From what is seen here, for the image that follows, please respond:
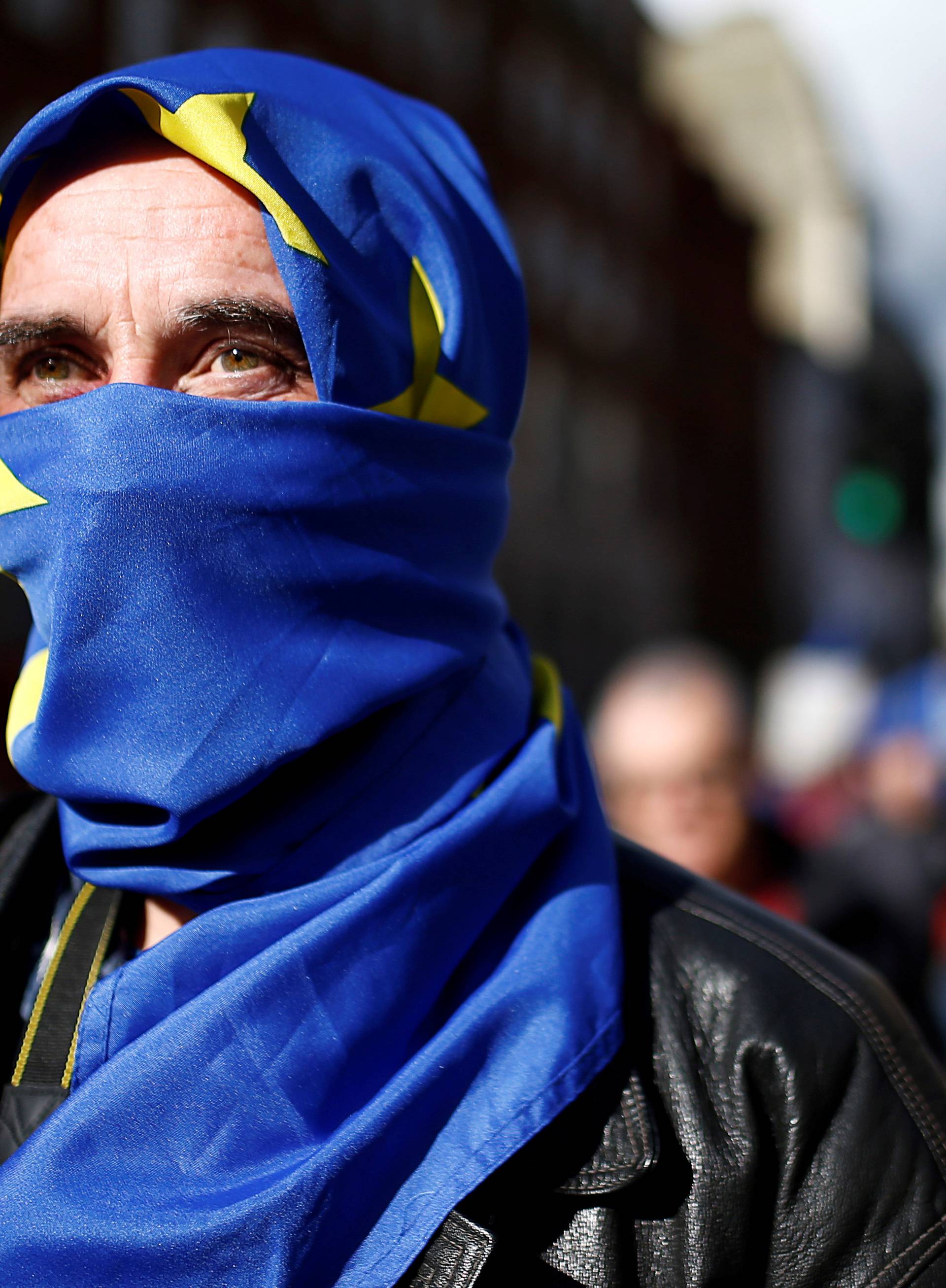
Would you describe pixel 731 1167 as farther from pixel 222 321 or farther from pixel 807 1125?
pixel 222 321

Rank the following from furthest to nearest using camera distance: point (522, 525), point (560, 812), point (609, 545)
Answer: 1. point (609, 545)
2. point (522, 525)
3. point (560, 812)

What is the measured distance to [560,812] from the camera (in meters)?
1.53

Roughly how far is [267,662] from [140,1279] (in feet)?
2.22

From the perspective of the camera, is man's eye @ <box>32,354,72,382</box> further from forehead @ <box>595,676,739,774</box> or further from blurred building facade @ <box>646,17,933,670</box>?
blurred building facade @ <box>646,17,933,670</box>

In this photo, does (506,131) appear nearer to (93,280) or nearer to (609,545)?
(609,545)

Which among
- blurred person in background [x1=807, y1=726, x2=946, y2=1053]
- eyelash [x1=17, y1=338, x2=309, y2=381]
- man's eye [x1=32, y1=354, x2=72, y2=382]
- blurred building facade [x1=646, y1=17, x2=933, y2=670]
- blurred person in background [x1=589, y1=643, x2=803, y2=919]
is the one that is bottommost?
blurred building facade [x1=646, y1=17, x2=933, y2=670]

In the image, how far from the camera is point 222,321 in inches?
57.9

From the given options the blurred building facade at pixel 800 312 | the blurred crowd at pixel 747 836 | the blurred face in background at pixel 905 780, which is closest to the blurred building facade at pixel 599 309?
the blurred building facade at pixel 800 312

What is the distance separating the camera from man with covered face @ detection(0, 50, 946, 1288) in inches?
51.4

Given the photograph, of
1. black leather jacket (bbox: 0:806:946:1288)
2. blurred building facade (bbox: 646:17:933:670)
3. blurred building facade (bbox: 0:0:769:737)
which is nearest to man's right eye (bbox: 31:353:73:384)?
black leather jacket (bbox: 0:806:946:1288)

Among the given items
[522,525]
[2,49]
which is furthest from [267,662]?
[522,525]

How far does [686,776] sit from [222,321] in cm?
231

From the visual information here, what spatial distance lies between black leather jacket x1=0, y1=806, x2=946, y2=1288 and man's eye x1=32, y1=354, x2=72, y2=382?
1.09 meters

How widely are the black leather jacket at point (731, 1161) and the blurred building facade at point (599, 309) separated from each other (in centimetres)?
1723
